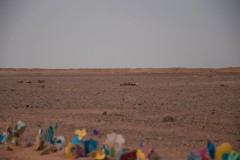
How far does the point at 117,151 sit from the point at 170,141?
6.26 ft

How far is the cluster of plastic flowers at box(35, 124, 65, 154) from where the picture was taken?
4805mm

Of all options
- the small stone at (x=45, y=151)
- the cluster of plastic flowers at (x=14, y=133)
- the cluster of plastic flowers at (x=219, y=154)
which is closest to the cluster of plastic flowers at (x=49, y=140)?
the small stone at (x=45, y=151)

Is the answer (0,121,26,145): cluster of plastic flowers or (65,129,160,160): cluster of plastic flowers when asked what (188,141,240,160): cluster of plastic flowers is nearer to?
(65,129,160,160): cluster of plastic flowers

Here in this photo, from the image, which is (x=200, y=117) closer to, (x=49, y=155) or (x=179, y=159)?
(x=179, y=159)

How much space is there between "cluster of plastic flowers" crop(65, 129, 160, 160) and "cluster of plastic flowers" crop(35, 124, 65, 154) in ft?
1.45

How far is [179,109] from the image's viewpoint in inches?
364

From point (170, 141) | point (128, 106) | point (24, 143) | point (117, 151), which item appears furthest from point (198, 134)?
point (128, 106)

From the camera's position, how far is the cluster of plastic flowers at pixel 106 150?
3.60 meters

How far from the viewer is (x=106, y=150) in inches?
159

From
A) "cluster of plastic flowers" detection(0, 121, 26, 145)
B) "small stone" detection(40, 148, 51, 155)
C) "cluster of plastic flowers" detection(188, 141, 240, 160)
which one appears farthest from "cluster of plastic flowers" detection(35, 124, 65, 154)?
"cluster of plastic flowers" detection(188, 141, 240, 160)

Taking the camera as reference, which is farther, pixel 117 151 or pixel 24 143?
pixel 24 143

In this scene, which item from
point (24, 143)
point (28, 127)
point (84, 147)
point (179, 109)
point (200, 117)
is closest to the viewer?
point (84, 147)

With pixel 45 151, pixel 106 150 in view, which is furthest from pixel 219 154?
pixel 45 151

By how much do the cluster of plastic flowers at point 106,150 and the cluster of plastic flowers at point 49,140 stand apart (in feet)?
1.45
